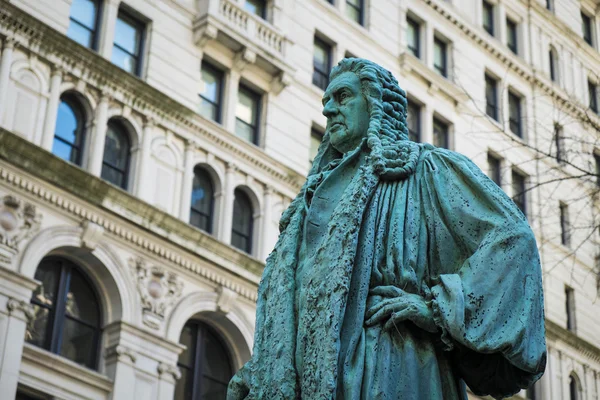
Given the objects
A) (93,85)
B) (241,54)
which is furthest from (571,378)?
(93,85)

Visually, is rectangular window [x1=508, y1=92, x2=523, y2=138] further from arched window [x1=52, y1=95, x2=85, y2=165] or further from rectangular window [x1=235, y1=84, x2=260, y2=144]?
arched window [x1=52, y1=95, x2=85, y2=165]

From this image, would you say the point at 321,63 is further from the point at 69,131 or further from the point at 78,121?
the point at 69,131

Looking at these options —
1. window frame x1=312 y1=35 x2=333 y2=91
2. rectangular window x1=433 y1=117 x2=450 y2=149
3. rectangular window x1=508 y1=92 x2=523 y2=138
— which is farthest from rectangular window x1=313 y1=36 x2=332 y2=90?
rectangular window x1=508 y1=92 x2=523 y2=138

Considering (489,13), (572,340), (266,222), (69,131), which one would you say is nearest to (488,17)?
(489,13)

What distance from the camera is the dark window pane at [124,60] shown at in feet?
90.5

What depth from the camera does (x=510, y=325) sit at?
462cm

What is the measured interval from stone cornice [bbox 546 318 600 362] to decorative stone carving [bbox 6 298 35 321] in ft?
56.9

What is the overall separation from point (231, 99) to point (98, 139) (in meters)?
4.56

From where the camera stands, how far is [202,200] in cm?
2839

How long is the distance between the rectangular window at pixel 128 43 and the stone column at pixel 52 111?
A: 1.91 m

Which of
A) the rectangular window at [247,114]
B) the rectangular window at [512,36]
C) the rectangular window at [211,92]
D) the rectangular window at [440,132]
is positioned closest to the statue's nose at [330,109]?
the rectangular window at [211,92]

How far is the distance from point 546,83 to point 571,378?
924cm

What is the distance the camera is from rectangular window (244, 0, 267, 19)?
3153 cm

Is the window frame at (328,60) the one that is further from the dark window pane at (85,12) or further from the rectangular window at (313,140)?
the dark window pane at (85,12)
